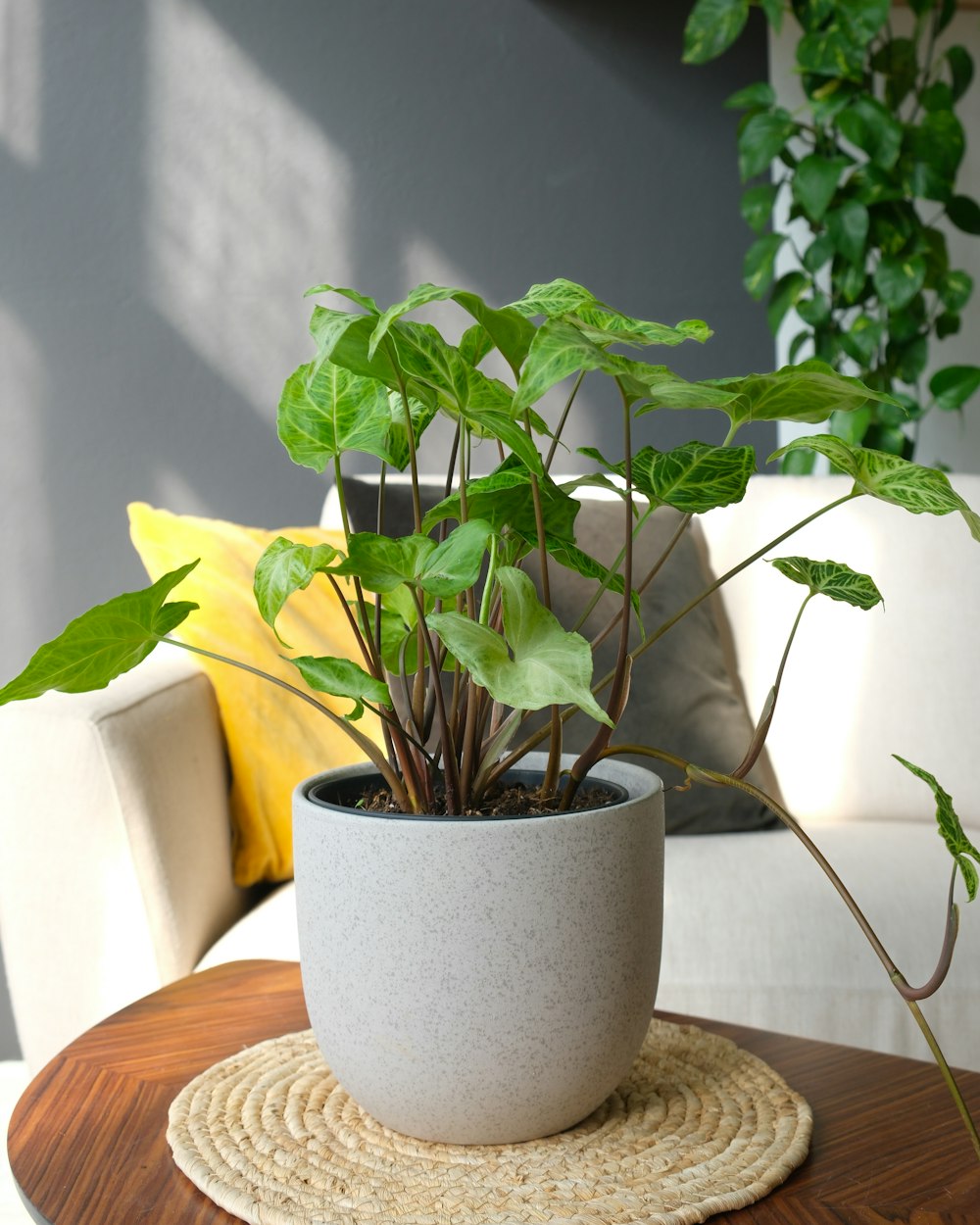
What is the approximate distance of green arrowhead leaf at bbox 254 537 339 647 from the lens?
54 cm

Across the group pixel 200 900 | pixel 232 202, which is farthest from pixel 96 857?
pixel 232 202

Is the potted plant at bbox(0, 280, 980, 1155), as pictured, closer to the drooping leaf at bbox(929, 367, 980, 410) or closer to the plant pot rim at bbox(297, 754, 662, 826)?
the plant pot rim at bbox(297, 754, 662, 826)

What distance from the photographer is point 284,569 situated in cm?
54

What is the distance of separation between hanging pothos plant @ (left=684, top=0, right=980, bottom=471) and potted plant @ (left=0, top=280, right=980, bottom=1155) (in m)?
1.76

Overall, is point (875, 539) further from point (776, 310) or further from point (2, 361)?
point (2, 361)

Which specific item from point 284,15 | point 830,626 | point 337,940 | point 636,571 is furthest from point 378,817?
point 284,15

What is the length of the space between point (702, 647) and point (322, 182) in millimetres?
1215

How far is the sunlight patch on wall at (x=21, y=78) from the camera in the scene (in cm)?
209

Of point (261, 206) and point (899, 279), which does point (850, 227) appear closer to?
point (899, 279)

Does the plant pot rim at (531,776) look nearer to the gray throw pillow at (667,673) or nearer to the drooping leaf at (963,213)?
the gray throw pillow at (667,673)

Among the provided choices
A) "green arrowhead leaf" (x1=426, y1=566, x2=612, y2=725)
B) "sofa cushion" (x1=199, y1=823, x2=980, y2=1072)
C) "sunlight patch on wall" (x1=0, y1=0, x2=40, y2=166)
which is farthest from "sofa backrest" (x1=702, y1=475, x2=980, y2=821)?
"sunlight patch on wall" (x1=0, y1=0, x2=40, y2=166)

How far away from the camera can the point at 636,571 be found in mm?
1567

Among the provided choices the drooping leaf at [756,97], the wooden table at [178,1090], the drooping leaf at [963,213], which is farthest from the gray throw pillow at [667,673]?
the drooping leaf at [963,213]

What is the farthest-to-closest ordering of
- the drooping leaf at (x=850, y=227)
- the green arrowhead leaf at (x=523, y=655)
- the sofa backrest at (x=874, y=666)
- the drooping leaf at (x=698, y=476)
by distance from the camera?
the drooping leaf at (x=850, y=227), the sofa backrest at (x=874, y=666), the drooping leaf at (x=698, y=476), the green arrowhead leaf at (x=523, y=655)
